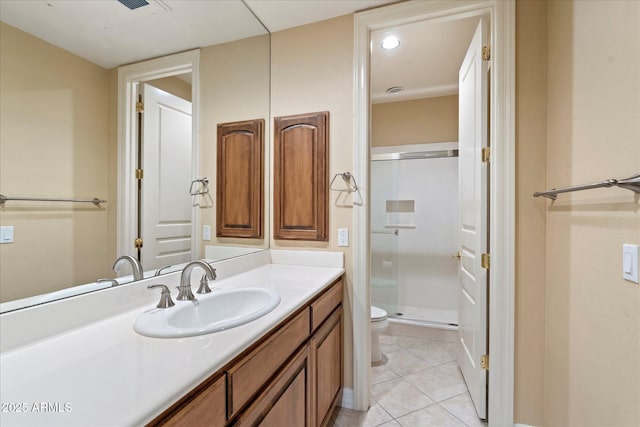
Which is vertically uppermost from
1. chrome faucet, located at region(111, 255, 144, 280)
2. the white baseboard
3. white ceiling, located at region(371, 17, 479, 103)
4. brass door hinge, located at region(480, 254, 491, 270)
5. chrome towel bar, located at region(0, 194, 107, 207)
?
white ceiling, located at region(371, 17, 479, 103)

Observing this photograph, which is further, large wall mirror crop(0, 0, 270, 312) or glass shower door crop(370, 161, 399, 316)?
glass shower door crop(370, 161, 399, 316)

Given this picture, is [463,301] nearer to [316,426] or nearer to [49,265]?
[316,426]

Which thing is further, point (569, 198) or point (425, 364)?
point (425, 364)

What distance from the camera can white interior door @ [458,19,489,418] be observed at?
1.67m

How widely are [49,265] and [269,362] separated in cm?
75

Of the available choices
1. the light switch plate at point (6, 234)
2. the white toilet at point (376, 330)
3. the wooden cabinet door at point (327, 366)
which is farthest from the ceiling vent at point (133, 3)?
the white toilet at point (376, 330)

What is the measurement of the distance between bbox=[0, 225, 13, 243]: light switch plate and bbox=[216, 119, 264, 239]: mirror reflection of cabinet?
920mm

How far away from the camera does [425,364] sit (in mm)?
2361

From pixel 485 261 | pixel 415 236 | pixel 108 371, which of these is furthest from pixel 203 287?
pixel 415 236

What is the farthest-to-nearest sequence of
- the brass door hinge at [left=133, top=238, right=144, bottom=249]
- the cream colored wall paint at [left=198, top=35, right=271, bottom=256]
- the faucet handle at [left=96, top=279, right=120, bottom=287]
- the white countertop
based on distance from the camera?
1. the cream colored wall paint at [left=198, top=35, right=271, bottom=256]
2. the brass door hinge at [left=133, top=238, right=144, bottom=249]
3. the faucet handle at [left=96, top=279, right=120, bottom=287]
4. the white countertop

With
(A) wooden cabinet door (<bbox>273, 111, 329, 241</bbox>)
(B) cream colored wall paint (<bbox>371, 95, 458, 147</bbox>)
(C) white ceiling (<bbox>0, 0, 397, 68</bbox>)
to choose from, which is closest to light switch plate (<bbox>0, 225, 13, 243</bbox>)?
(C) white ceiling (<bbox>0, 0, 397, 68</bbox>)

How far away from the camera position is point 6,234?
0.80m

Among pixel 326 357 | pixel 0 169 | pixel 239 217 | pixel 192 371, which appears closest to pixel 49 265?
pixel 0 169

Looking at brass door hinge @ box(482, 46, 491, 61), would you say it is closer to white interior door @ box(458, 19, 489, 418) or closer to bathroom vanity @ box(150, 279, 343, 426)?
white interior door @ box(458, 19, 489, 418)
